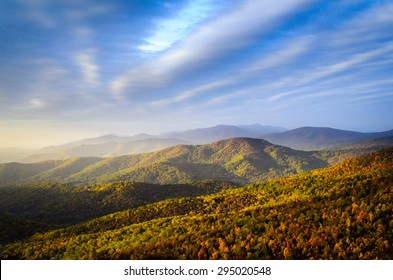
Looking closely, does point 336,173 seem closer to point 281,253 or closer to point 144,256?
point 281,253

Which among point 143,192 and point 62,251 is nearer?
point 62,251

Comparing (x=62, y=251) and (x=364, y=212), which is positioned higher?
(x=364, y=212)

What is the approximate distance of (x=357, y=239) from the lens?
1983 centimetres

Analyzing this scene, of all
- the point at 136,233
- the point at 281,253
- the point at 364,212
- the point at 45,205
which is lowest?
the point at 45,205

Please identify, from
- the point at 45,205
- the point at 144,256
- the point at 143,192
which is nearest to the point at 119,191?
the point at 143,192

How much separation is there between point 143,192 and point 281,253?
326ft

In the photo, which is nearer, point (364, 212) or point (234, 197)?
point (364, 212)

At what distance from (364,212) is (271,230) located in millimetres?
8190

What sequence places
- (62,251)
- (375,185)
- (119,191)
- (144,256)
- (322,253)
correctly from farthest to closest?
(119,191)
(62,251)
(375,185)
(144,256)
(322,253)

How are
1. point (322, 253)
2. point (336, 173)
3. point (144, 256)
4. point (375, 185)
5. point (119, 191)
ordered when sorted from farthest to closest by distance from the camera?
point (119, 191), point (336, 173), point (375, 185), point (144, 256), point (322, 253)

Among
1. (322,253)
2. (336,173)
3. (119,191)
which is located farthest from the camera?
(119,191)

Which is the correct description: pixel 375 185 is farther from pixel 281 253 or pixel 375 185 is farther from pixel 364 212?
pixel 281 253

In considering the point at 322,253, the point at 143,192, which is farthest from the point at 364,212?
the point at 143,192

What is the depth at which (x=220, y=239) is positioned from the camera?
78.3 feet
